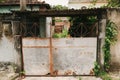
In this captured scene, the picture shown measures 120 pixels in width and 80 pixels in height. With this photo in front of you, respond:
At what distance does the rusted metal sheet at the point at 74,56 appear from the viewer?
1041 cm

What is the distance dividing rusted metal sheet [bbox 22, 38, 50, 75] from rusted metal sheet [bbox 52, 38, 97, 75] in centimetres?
42

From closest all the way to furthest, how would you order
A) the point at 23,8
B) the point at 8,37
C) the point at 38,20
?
the point at 23,8
the point at 8,37
the point at 38,20

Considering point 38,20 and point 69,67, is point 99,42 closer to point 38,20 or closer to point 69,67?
point 69,67

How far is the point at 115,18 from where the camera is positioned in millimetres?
10672

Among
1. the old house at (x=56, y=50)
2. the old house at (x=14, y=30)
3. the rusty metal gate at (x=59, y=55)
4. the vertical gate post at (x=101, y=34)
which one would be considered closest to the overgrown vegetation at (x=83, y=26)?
the old house at (x=56, y=50)

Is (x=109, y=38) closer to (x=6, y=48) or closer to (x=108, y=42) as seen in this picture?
(x=108, y=42)

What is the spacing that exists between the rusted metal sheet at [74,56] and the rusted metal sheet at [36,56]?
42cm

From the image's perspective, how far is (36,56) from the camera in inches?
416

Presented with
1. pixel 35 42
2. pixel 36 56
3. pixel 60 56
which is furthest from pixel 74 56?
pixel 35 42

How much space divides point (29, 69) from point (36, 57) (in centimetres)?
67

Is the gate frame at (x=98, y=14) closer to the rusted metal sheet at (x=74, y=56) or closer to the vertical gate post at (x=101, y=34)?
the vertical gate post at (x=101, y=34)

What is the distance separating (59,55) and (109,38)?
247cm

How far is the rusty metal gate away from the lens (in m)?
10.4

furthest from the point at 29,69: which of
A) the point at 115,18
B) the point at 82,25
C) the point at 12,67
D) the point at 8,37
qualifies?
the point at 115,18
